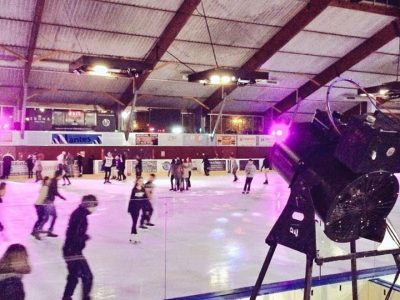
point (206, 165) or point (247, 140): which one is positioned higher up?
point (247, 140)

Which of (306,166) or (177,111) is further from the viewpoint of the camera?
(177,111)

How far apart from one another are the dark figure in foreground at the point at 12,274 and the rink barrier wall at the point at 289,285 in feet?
5.95

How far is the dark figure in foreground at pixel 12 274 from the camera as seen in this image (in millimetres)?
4160

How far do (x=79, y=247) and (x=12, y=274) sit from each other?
104 cm

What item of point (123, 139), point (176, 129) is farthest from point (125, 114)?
point (176, 129)

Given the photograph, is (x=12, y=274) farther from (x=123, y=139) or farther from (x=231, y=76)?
(x=123, y=139)

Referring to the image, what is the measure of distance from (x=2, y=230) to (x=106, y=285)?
2.65 m

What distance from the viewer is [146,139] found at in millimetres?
24406

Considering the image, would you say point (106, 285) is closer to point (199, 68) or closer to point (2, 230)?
point (2, 230)

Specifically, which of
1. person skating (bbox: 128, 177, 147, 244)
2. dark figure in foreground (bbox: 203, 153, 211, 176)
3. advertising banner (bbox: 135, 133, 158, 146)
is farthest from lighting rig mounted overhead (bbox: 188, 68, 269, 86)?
advertising banner (bbox: 135, 133, 158, 146)

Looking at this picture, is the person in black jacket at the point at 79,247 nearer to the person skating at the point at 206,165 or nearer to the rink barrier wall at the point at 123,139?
the rink barrier wall at the point at 123,139

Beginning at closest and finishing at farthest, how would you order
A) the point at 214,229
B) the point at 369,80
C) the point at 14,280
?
the point at 14,280
the point at 214,229
the point at 369,80

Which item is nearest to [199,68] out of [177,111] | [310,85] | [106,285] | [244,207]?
[177,111]

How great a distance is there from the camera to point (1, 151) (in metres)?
21.2
